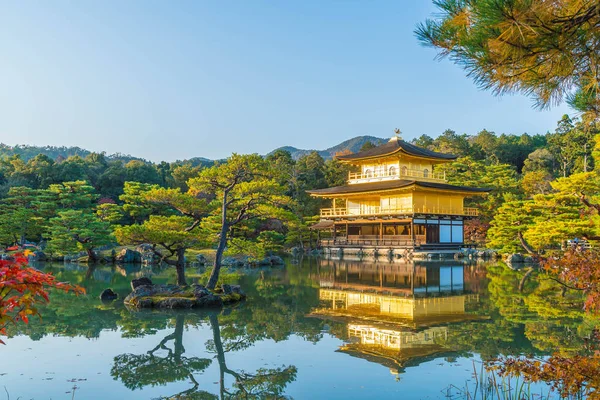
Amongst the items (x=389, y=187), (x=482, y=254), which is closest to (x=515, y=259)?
(x=482, y=254)

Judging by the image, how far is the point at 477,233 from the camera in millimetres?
29203

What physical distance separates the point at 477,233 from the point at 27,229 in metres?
24.3

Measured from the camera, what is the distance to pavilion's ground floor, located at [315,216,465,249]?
25.4 meters

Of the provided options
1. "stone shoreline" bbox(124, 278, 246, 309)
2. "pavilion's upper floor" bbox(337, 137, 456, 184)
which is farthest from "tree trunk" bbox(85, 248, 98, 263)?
"pavilion's upper floor" bbox(337, 137, 456, 184)

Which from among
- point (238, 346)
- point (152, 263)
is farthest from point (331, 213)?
point (238, 346)

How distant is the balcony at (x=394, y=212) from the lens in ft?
83.4

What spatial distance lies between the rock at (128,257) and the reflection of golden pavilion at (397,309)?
30.2ft

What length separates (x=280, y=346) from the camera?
259 inches

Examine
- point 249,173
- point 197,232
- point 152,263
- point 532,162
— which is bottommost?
point 152,263

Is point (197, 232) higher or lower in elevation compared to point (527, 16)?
lower

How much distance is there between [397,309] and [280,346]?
364cm

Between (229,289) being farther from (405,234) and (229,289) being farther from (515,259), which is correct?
(405,234)

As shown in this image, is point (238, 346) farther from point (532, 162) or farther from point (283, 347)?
point (532, 162)

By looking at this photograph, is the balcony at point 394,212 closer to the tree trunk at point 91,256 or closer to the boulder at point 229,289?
the tree trunk at point 91,256
